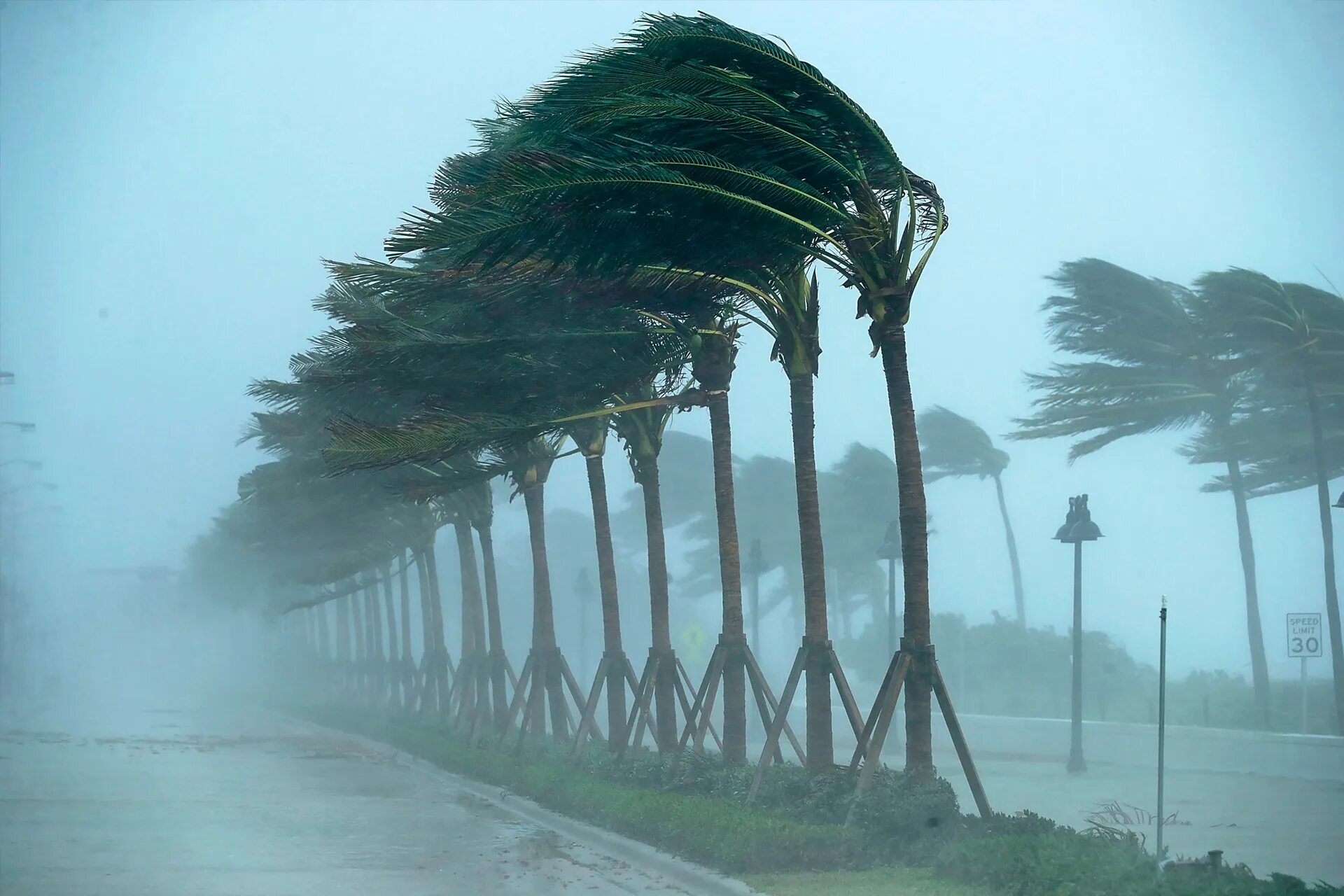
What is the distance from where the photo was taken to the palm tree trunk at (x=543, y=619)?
1045 inches

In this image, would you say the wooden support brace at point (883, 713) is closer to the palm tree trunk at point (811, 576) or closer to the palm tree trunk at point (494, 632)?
the palm tree trunk at point (811, 576)

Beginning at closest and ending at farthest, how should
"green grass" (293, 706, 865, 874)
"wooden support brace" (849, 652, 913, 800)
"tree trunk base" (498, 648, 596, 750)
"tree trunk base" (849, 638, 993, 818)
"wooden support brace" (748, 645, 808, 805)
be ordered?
"green grass" (293, 706, 865, 874) < "tree trunk base" (849, 638, 993, 818) < "wooden support brace" (849, 652, 913, 800) < "wooden support brace" (748, 645, 808, 805) < "tree trunk base" (498, 648, 596, 750)

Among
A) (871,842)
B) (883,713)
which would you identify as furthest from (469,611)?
(871,842)

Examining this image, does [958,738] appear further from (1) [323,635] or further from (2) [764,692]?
(1) [323,635]

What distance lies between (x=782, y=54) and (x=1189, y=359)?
30.3 m

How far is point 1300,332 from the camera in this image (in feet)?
110

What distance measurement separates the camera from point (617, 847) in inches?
610

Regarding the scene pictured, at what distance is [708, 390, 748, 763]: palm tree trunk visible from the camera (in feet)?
60.9

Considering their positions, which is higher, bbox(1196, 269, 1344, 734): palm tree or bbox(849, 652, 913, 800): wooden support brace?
bbox(1196, 269, 1344, 734): palm tree

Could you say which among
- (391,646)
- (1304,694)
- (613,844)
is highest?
(391,646)

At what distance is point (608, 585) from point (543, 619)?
9.65 feet

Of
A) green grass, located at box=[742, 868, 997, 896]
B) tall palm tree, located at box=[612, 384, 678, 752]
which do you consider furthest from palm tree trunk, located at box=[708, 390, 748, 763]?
green grass, located at box=[742, 868, 997, 896]

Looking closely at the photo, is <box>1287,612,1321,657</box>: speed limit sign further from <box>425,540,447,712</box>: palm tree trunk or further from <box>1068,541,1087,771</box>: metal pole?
<box>425,540,447,712</box>: palm tree trunk

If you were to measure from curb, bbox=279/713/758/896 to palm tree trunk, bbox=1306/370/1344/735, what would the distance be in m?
17.9
